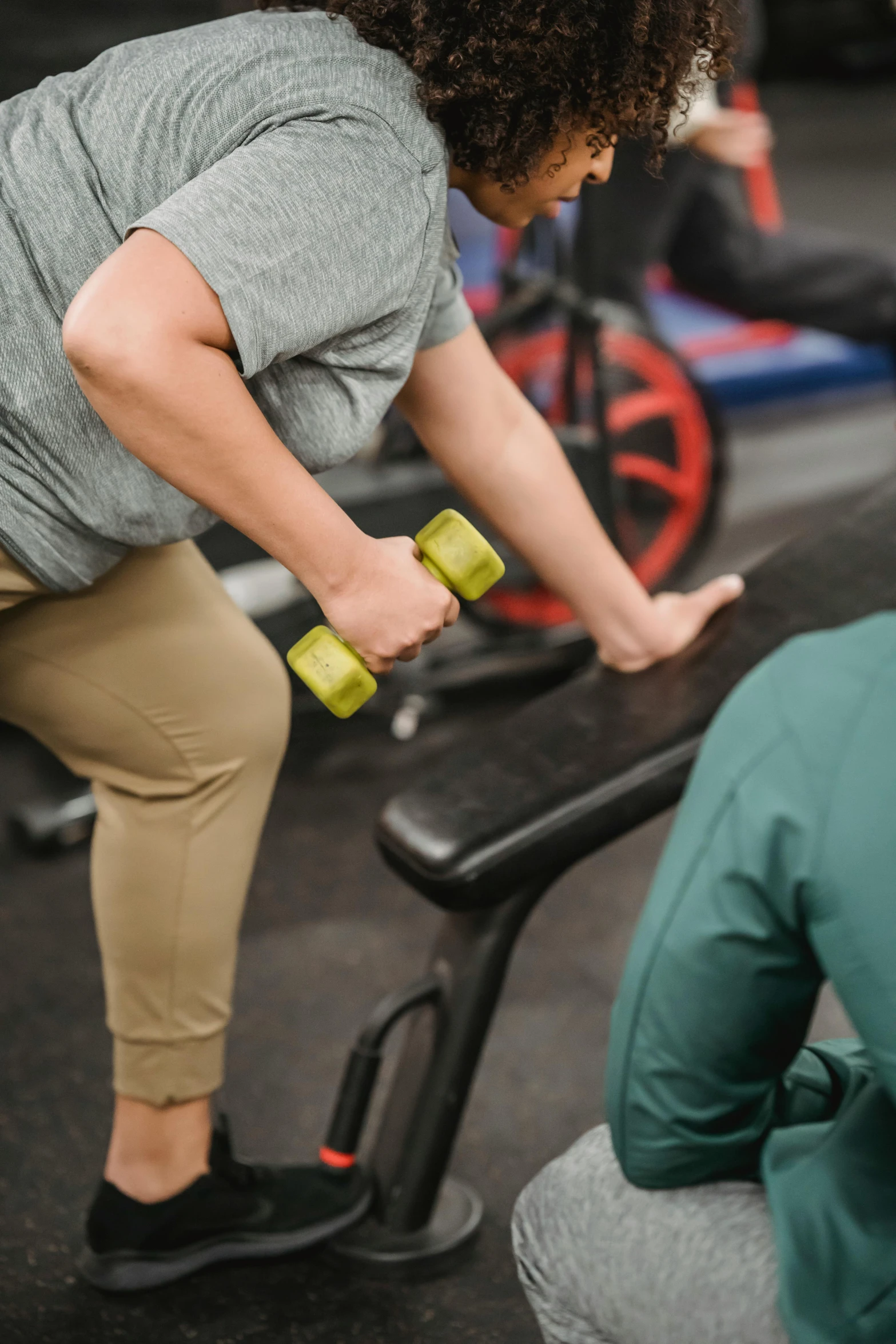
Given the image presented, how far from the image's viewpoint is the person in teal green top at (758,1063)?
0.56 m

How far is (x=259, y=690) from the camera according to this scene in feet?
3.68

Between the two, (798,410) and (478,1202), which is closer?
(478,1202)

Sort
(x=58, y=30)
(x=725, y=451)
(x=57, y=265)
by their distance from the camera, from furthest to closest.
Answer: (x=725, y=451) → (x=58, y=30) → (x=57, y=265)

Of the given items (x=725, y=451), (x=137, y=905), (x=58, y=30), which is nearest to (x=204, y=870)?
(x=137, y=905)

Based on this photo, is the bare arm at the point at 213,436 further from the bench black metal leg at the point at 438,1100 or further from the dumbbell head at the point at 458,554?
the bench black metal leg at the point at 438,1100

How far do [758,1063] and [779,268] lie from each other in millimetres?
2551

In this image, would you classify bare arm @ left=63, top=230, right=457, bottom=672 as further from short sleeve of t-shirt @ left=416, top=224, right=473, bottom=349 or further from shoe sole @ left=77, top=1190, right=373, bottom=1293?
shoe sole @ left=77, top=1190, right=373, bottom=1293

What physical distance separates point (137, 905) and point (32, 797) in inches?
41.6

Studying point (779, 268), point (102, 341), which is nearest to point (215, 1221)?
point (102, 341)

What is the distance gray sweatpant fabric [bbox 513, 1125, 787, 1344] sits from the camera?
2.34 feet

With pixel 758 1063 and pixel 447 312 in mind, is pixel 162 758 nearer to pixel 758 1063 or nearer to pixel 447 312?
pixel 447 312

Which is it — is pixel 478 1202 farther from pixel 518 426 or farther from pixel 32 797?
pixel 32 797

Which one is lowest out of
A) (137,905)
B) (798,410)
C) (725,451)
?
(798,410)

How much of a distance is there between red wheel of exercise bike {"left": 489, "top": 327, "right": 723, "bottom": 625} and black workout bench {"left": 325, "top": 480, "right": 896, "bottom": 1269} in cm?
101
